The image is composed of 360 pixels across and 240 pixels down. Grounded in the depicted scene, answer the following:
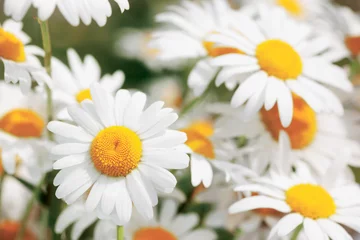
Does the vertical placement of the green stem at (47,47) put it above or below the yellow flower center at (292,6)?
above

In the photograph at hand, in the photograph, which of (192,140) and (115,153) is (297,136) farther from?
(115,153)

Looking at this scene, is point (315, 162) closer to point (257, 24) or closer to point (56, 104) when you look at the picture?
point (257, 24)

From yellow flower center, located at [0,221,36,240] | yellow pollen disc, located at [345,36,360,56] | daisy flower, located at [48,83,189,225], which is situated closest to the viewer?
daisy flower, located at [48,83,189,225]

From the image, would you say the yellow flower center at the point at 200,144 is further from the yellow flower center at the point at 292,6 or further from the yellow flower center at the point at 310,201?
the yellow flower center at the point at 292,6

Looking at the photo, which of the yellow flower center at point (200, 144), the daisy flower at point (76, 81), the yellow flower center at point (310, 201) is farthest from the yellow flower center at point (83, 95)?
the yellow flower center at point (310, 201)

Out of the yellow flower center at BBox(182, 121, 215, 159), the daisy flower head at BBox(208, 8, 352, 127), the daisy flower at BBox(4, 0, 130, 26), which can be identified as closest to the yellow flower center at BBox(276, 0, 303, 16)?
the daisy flower head at BBox(208, 8, 352, 127)

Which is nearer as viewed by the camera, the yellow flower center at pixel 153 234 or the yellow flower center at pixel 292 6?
the yellow flower center at pixel 153 234

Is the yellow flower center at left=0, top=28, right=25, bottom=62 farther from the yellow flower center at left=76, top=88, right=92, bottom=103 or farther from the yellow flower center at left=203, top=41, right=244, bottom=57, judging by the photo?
the yellow flower center at left=203, top=41, right=244, bottom=57
